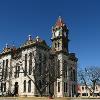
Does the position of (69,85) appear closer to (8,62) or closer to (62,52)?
(62,52)

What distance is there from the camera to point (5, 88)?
81125mm

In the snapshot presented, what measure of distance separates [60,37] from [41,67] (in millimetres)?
16843

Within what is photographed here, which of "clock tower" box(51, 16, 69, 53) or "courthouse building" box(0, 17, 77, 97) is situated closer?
"courthouse building" box(0, 17, 77, 97)

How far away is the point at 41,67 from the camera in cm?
7338

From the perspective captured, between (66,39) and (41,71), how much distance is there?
18.9 metres

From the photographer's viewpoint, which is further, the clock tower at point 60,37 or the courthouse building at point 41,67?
the clock tower at point 60,37

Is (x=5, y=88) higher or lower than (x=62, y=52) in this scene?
lower

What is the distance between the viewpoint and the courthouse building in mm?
71556

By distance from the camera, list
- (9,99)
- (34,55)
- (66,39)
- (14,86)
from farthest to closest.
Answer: (66,39)
(14,86)
(34,55)
(9,99)

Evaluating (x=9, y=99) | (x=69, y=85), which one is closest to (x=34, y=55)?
(x=69, y=85)

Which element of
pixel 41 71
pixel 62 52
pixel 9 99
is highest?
pixel 62 52

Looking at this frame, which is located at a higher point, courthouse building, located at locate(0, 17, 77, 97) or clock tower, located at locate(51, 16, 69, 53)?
clock tower, located at locate(51, 16, 69, 53)

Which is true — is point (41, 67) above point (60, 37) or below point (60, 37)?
below

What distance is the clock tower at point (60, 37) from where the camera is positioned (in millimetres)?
86125
